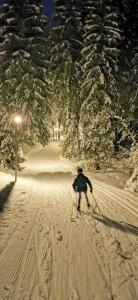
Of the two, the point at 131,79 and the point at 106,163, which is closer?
the point at 106,163

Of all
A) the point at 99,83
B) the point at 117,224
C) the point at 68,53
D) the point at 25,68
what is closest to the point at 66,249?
the point at 117,224

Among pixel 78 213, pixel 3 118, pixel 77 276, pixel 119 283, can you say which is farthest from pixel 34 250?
pixel 3 118

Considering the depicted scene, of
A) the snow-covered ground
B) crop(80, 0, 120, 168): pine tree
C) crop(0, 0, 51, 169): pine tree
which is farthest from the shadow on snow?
crop(0, 0, 51, 169): pine tree

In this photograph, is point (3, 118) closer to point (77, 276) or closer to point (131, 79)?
point (131, 79)

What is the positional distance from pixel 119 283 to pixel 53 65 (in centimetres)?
3017

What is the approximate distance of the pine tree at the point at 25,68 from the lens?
33406 mm

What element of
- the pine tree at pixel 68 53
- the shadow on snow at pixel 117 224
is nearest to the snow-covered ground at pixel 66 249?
the shadow on snow at pixel 117 224

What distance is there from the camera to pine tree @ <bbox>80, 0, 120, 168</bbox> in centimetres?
3017

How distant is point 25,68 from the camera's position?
34.2 meters

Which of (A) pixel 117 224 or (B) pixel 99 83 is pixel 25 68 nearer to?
(B) pixel 99 83

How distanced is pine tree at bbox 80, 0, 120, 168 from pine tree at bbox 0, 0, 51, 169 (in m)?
4.49

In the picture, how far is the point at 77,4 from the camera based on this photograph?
35.4 m

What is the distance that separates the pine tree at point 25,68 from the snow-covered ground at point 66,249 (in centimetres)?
1538

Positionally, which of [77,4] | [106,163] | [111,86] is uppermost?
[77,4]
